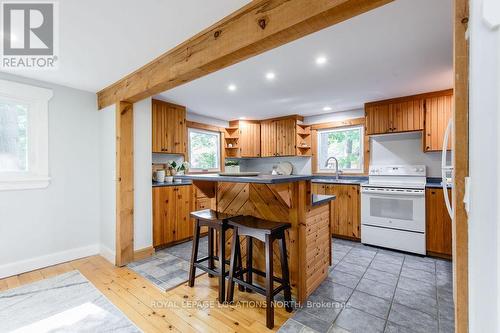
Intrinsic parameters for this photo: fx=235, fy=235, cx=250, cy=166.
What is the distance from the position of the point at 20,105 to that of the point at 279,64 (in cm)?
309

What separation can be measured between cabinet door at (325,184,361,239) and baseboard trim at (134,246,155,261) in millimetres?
2845

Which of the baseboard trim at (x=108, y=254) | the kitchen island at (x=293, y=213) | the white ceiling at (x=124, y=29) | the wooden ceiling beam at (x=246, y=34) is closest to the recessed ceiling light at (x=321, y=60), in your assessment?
the wooden ceiling beam at (x=246, y=34)

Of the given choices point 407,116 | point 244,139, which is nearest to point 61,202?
point 244,139

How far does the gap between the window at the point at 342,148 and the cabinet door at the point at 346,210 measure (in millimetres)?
711

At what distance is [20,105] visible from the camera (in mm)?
2811

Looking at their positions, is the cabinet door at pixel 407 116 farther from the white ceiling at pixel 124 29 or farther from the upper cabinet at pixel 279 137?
the white ceiling at pixel 124 29

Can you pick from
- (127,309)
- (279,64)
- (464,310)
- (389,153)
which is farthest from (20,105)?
(389,153)

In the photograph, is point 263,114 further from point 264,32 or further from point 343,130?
point 264,32

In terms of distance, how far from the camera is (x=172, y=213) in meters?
3.65

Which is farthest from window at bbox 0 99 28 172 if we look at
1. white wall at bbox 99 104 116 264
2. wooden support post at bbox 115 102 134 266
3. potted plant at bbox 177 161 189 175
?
potted plant at bbox 177 161 189 175

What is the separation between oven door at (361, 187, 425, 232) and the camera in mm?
3301

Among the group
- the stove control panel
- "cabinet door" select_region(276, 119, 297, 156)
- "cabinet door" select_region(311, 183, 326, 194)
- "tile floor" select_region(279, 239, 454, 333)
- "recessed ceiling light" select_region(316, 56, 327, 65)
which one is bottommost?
"tile floor" select_region(279, 239, 454, 333)

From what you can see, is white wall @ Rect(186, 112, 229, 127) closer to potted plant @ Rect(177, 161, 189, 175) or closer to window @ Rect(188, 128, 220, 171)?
window @ Rect(188, 128, 220, 171)

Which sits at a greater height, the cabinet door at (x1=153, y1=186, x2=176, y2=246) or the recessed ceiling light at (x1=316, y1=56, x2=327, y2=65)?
the recessed ceiling light at (x1=316, y1=56, x2=327, y2=65)
